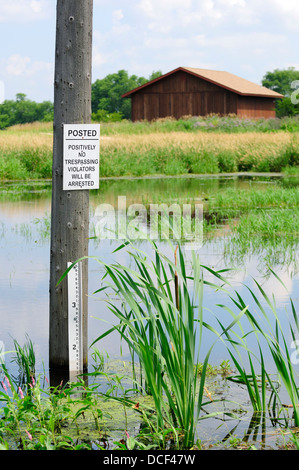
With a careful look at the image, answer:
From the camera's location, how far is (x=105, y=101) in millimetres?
81625

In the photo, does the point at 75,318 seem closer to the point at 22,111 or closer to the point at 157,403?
the point at 157,403

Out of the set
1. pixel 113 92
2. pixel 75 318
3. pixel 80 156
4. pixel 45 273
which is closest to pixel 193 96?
pixel 113 92

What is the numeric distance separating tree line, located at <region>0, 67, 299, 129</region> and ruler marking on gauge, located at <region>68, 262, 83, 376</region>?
217 feet

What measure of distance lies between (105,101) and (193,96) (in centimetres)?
2968

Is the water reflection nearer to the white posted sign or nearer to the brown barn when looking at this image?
the white posted sign

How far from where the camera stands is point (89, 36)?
4.89 metres

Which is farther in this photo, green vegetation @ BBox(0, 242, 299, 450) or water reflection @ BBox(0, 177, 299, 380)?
water reflection @ BBox(0, 177, 299, 380)

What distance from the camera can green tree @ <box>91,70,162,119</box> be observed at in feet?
267

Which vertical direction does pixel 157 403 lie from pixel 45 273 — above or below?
below

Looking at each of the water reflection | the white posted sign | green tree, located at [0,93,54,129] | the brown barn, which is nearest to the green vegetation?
the water reflection

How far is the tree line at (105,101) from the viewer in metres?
78.0

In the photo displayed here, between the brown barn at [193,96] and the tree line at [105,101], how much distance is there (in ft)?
51.5

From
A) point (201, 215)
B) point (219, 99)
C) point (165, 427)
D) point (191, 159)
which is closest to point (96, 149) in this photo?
point (165, 427)
